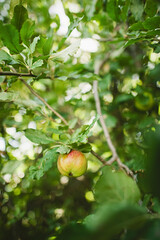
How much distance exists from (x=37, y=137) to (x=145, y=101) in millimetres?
1010

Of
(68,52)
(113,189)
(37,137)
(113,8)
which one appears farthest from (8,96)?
(113,8)

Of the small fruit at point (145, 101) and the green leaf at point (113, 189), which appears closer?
the green leaf at point (113, 189)

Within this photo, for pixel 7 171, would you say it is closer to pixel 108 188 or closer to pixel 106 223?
pixel 108 188

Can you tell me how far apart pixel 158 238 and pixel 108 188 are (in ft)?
0.70

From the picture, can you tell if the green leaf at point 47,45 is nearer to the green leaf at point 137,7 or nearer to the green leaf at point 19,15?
the green leaf at point 19,15

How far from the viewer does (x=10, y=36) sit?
83 cm

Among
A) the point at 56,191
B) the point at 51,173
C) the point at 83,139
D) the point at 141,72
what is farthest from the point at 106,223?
the point at 56,191

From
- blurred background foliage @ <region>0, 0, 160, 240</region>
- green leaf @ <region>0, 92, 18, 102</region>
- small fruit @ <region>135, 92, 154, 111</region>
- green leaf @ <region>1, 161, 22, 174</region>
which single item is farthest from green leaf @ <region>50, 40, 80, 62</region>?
green leaf @ <region>1, 161, 22, 174</region>

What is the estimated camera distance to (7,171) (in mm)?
1555

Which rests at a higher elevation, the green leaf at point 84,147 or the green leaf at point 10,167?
the green leaf at point 84,147

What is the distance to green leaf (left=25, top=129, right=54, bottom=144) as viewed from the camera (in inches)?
40.0

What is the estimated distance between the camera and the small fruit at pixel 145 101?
1.59 metres

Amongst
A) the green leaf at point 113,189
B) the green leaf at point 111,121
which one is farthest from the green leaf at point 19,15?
the green leaf at point 111,121

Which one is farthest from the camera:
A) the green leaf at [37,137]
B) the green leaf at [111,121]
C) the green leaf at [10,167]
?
the green leaf at [111,121]
